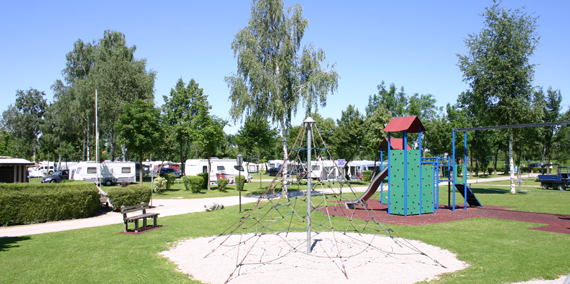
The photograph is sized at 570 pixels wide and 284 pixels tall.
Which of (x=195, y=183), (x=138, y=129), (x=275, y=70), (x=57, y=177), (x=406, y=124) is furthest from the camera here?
(x=57, y=177)

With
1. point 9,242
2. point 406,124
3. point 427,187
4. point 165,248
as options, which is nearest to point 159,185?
point 9,242

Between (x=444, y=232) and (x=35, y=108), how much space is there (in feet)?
201

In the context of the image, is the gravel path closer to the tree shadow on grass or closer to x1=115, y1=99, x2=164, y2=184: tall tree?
the tree shadow on grass

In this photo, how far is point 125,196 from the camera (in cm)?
1498

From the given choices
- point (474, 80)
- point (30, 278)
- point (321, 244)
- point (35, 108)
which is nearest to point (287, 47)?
point (474, 80)

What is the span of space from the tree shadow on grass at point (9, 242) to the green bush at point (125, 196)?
16.6 ft

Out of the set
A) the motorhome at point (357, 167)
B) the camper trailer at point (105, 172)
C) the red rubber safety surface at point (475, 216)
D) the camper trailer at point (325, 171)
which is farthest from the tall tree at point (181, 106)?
the red rubber safety surface at point (475, 216)

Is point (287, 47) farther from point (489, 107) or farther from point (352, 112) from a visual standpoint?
point (352, 112)

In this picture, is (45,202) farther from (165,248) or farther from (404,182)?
(404,182)

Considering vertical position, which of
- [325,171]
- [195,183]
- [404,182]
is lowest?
[195,183]

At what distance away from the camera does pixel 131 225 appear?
39.4ft

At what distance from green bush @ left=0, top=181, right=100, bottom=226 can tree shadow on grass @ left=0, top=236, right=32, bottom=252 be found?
278 cm

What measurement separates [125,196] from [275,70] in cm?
1050

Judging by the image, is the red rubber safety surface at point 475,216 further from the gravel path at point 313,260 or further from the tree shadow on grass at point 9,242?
the tree shadow on grass at point 9,242
